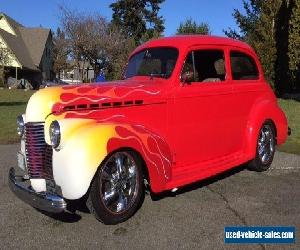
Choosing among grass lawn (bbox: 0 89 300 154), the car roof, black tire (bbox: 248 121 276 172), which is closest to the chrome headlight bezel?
the car roof

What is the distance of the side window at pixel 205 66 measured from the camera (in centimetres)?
657

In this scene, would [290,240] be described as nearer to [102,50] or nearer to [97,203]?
[97,203]

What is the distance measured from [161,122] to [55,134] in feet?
4.75

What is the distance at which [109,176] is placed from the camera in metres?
5.40

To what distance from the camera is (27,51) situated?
57500mm

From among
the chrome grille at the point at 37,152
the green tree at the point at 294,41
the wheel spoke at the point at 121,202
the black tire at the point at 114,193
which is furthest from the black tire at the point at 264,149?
the green tree at the point at 294,41

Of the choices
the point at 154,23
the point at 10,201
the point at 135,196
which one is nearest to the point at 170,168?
the point at 135,196

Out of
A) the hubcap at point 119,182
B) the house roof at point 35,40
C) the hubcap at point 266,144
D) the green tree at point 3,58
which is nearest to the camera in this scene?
the hubcap at point 119,182

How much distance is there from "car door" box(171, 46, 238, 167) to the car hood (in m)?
0.53

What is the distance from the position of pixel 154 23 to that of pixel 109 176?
6195cm

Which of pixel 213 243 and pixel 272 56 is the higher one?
pixel 272 56

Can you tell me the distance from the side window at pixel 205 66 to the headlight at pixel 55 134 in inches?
78.1

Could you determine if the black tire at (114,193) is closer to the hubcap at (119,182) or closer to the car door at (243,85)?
the hubcap at (119,182)

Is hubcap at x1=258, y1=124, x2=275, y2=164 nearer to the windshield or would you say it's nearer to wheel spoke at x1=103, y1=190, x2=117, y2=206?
the windshield
